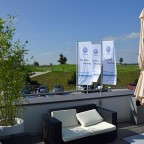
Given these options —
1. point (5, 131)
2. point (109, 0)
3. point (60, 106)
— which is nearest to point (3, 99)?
point (5, 131)

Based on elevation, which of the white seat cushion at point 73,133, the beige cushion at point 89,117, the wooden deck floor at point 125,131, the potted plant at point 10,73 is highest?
the potted plant at point 10,73

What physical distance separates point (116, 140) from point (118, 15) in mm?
7684

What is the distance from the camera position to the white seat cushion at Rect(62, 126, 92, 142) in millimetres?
4630

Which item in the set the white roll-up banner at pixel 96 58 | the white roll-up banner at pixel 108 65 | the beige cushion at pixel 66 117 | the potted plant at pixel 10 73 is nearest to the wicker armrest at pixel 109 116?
the beige cushion at pixel 66 117

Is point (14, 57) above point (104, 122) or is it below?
above

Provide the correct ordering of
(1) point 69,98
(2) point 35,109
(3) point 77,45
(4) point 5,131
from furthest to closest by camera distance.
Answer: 1. (3) point 77,45
2. (1) point 69,98
3. (2) point 35,109
4. (4) point 5,131

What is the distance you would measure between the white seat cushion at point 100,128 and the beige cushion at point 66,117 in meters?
0.40

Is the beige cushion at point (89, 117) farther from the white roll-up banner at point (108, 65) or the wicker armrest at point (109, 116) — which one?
the white roll-up banner at point (108, 65)

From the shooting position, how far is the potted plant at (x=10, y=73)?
171 inches

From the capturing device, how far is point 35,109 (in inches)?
222

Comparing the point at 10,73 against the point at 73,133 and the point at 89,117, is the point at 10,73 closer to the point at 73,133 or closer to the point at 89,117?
the point at 73,133

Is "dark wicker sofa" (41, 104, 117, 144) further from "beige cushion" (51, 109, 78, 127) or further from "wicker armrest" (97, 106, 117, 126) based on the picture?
"beige cushion" (51, 109, 78, 127)

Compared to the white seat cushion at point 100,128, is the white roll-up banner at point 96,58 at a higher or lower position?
higher

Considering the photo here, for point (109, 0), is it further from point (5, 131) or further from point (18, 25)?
point (5, 131)
